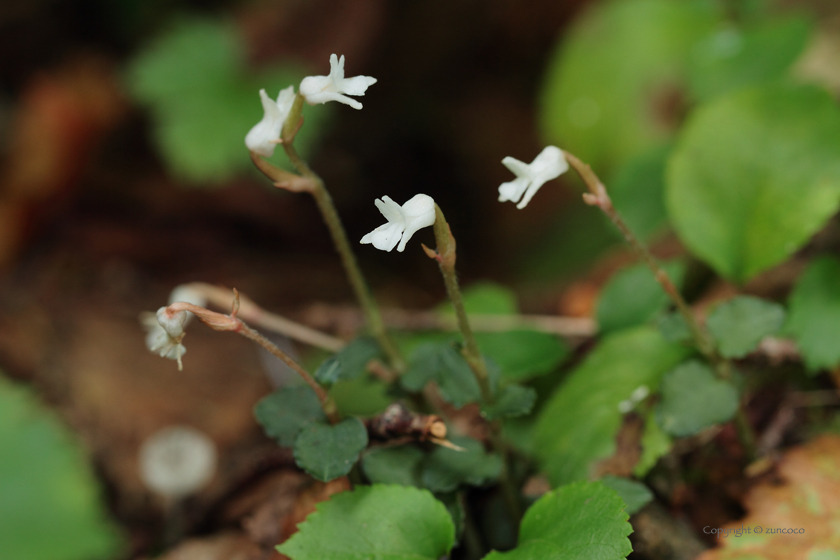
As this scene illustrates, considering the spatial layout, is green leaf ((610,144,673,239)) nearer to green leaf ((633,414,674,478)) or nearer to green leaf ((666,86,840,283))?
green leaf ((666,86,840,283))

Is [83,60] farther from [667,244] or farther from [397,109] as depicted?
[667,244]

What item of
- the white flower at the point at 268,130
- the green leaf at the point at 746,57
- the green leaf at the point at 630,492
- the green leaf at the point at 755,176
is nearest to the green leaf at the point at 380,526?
the green leaf at the point at 630,492

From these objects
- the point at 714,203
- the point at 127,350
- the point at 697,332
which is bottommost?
the point at 697,332

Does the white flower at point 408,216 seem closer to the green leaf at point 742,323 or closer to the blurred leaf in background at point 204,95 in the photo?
the green leaf at point 742,323

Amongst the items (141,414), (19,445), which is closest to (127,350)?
(141,414)

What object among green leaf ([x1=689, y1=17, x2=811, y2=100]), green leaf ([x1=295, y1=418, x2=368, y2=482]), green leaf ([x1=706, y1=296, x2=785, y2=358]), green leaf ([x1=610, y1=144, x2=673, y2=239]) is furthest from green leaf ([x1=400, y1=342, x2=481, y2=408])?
green leaf ([x1=689, y1=17, x2=811, y2=100])
